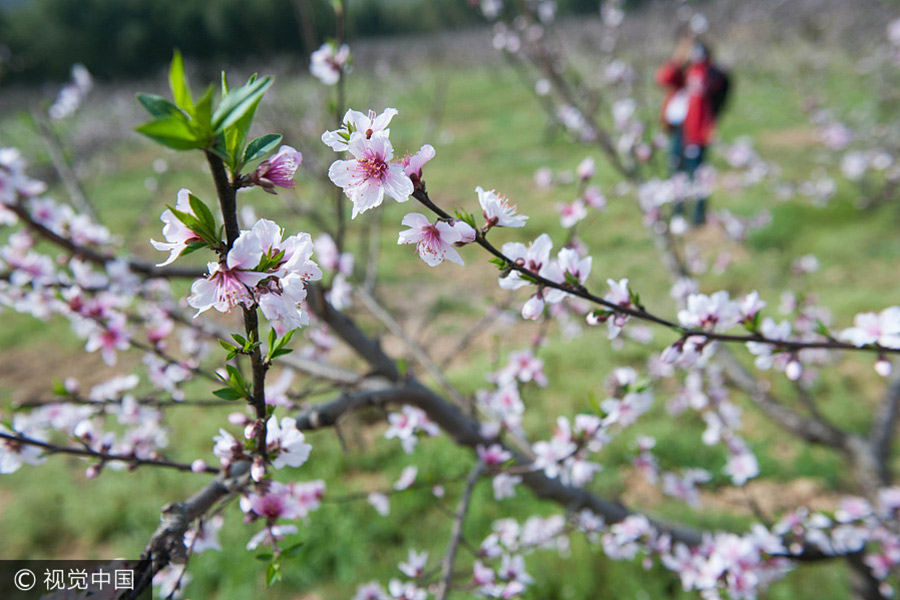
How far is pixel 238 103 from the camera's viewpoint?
57 cm

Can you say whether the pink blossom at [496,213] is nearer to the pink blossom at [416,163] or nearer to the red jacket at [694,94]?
the pink blossom at [416,163]

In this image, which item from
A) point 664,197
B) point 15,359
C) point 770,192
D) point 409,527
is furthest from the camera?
point 770,192

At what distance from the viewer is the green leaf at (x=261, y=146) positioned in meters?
0.63

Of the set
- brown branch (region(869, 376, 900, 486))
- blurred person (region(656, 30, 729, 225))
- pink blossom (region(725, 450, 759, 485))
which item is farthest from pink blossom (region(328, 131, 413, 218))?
blurred person (region(656, 30, 729, 225))

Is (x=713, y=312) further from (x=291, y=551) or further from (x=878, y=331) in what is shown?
(x=291, y=551)

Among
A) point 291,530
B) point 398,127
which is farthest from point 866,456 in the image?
point 398,127

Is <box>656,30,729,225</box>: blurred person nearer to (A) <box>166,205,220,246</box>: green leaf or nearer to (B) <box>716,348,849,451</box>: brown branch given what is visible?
(B) <box>716,348,849,451</box>: brown branch

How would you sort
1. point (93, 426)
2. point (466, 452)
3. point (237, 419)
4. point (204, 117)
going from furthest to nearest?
point (466, 452) → point (93, 426) → point (237, 419) → point (204, 117)

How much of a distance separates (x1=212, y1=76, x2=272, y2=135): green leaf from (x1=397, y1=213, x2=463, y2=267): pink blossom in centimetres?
26

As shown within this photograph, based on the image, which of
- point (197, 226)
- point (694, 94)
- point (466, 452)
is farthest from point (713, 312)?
point (694, 94)

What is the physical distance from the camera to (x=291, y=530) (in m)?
1.12

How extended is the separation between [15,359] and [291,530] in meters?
5.84

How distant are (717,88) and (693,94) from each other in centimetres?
32

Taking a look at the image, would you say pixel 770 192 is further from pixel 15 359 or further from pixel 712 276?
pixel 15 359
